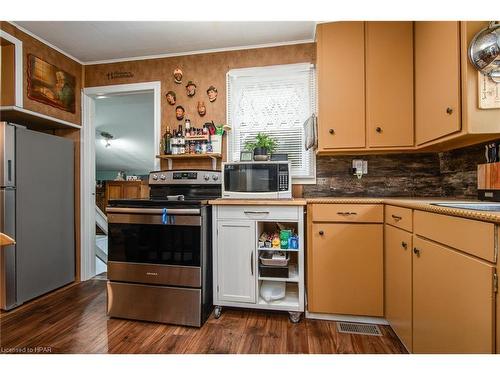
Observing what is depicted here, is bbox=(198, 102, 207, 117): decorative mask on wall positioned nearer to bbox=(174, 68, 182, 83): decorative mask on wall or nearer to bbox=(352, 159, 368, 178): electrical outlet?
bbox=(174, 68, 182, 83): decorative mask on wall

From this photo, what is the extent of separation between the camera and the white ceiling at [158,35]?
2203 mm

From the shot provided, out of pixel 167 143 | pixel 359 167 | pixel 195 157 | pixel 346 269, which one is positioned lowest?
pixel 346 269

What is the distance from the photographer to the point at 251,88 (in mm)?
2543

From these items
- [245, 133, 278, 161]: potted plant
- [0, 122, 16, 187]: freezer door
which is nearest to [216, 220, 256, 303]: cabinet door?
[245, 133, 278, 161]: potted plant

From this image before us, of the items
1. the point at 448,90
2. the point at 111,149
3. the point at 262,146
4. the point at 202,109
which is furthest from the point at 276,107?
the point at 111,149

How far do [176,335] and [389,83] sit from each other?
2.51 meters

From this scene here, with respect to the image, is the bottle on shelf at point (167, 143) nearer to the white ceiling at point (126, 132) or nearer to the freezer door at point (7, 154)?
the white ceiling at point (126, 132)

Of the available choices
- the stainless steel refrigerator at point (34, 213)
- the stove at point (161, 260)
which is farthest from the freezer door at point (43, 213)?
the stove at point (161, 260)

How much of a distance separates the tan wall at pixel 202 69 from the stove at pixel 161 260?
1.14 meters

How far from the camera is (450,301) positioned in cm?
106

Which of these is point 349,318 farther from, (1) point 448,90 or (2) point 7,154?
(2) point 7,154

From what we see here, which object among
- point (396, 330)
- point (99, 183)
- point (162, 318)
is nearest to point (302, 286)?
point (396, 330)
